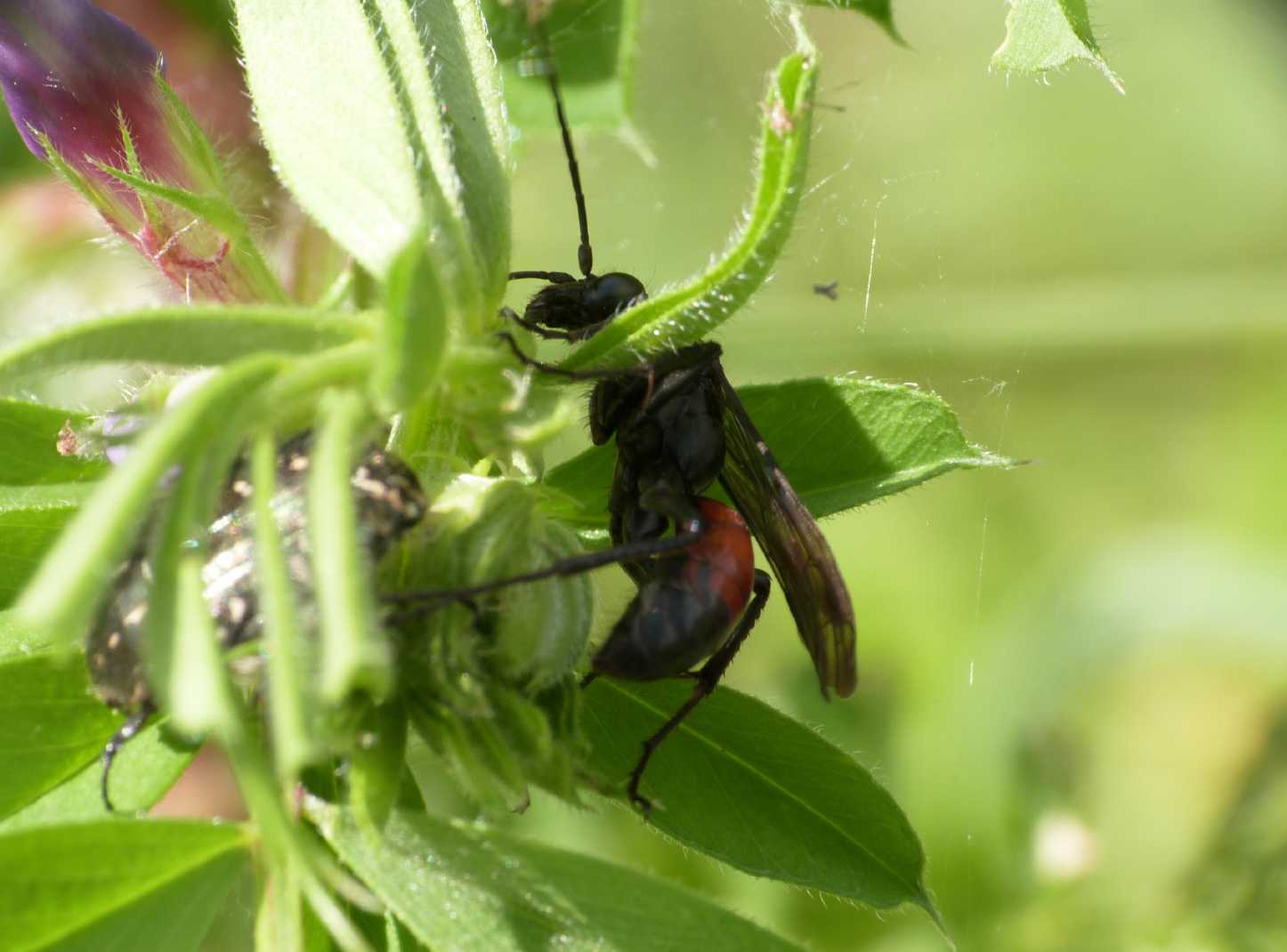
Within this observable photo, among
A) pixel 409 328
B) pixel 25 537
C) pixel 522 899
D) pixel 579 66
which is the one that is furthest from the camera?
pixel 579 66

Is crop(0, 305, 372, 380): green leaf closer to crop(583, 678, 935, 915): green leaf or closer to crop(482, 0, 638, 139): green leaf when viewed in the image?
crop(583, 678, 935, 915): green leaf

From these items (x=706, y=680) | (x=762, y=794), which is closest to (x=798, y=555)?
(x=706, y=680)

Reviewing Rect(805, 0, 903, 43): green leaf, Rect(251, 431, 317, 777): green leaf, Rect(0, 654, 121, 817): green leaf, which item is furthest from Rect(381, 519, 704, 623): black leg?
Rect(805, 0, 903, 43): green leaf

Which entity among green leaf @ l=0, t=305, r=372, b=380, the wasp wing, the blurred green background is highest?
green leaf @ l=0, t=305, r=372, b=380

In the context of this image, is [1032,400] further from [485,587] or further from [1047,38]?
[485,587]

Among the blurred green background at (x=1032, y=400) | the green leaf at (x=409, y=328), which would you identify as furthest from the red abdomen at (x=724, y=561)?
the blurred green background at (x=1032, y=400)

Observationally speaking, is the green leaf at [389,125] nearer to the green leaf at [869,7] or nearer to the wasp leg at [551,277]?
the wasp leg at [551,277]

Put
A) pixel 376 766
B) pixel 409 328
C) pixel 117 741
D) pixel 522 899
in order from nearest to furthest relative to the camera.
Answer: pixel 409 328, pixel 376 766, pixel 522 899, pixel 117 741
